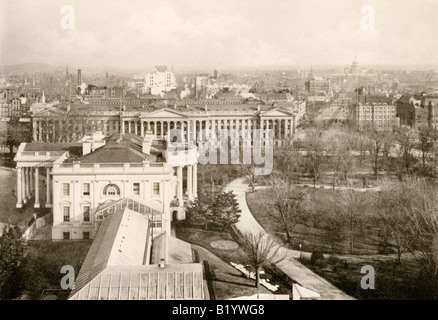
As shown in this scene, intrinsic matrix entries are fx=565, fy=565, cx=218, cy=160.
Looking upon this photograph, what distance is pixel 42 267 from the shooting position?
13422mm

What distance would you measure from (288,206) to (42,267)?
758 centimetres

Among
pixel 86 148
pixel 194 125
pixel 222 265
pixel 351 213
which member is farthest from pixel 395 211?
pixel 194 125

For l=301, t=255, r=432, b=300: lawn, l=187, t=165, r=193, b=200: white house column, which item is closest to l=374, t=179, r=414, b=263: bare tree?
l=301, t=255, r=432, b=300: lawn

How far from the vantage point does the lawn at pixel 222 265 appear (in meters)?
12.8

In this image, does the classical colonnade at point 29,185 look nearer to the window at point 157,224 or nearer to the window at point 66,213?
the window at point 66,213

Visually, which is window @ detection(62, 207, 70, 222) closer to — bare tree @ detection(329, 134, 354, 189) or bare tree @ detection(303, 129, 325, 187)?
bare tree @ detection(303, 129, 325, 187)

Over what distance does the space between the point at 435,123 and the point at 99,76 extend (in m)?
18.0

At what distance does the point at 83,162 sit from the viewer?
16.3 meters

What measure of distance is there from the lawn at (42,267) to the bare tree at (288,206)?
5.71 meters

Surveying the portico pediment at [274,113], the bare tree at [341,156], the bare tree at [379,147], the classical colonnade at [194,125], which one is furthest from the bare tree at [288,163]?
the portico pediment at [274,113]

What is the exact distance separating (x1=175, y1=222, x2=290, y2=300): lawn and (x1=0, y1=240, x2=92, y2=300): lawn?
2.93 metres

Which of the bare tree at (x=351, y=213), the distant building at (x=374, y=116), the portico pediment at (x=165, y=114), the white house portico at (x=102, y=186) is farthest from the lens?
the distant building at (x=374, y=116)

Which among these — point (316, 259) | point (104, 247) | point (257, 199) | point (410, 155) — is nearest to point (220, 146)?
point (257, 199)

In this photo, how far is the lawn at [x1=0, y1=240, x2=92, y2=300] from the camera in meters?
12.3
